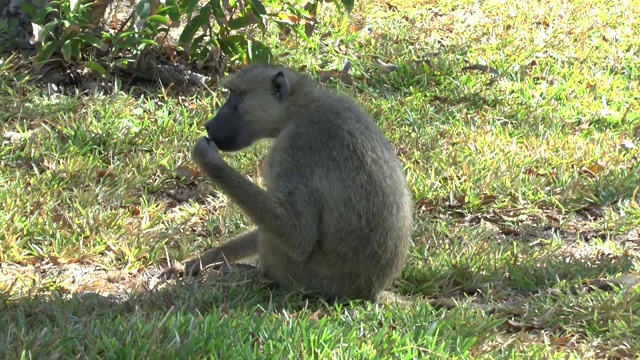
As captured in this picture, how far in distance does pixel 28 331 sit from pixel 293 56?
4.47 meters

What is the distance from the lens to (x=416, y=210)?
567cm

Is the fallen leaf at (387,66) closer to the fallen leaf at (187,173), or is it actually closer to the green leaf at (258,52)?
the green leaf at (258,52)

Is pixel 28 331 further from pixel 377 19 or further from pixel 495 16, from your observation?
pixel 495 16

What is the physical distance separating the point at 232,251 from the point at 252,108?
2.35ft

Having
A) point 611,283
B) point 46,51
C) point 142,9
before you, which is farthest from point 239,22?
point 611,283

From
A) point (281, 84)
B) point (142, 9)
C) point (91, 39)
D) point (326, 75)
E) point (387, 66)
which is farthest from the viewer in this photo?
point (387, 66)

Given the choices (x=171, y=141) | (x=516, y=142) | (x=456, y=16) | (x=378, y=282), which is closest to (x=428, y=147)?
(x=516, y=142)

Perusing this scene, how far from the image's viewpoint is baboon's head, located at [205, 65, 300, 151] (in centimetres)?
458

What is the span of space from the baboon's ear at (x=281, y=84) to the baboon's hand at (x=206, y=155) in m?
0.44

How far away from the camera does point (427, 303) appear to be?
4.34 meters

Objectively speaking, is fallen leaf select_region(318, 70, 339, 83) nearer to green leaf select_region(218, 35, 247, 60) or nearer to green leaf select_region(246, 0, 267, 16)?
green leaf select_region(218, 35, 247, 60)

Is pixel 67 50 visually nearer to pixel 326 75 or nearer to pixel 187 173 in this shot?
pixel 187 173

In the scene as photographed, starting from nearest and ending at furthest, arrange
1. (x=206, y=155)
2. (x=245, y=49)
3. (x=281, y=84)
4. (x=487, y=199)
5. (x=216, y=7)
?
(x=206, y=155), (x=281, y=84), (x=487, y=199), (x=216, y=7), (x=245, y=49)

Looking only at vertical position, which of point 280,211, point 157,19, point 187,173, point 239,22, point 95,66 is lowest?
point 187,173
